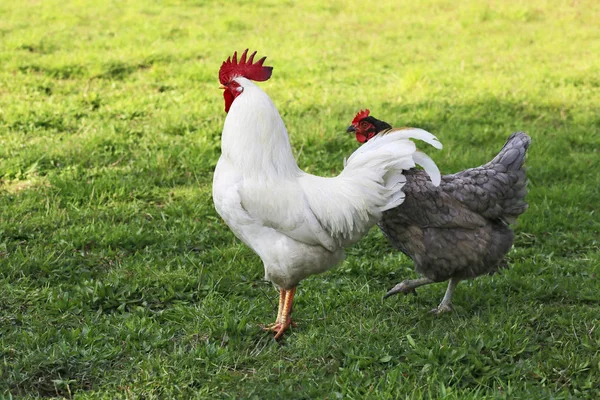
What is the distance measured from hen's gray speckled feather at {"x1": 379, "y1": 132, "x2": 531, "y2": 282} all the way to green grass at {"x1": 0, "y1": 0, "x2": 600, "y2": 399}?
370mm

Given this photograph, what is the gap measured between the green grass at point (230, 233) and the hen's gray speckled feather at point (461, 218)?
1.22 feet

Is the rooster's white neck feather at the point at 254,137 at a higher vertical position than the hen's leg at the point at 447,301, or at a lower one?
higher

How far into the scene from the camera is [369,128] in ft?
15.5

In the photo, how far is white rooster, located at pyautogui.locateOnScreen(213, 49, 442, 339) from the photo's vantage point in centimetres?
408

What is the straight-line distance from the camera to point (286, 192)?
4129 mm

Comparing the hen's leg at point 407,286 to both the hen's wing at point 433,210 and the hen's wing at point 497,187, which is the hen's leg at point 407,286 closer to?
the hen's wing at point 433,210

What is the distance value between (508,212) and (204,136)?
3920 millimetres

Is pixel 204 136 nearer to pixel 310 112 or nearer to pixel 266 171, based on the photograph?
pixel 310 112

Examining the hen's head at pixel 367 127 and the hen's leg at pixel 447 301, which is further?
the hen's head at pixel 367 127

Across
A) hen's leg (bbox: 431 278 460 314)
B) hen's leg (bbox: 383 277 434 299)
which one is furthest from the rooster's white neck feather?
hen's leg (bbox: 431 278 460 314)

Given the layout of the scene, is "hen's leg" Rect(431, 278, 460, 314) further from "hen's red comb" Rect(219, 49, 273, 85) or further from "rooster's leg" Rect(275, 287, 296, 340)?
"hen's red comb" Rect(219, 49, 273, 85)

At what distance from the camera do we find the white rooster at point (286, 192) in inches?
161

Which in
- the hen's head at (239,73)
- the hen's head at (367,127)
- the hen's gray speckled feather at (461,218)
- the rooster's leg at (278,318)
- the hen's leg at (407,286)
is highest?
the hen's head at (239,73)

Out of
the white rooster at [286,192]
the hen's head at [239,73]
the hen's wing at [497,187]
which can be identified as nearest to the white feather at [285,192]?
the white rooster at [286,192]
